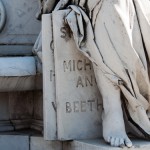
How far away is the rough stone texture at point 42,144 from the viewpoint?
3679 millimetres

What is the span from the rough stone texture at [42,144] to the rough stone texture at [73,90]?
7.5 inches

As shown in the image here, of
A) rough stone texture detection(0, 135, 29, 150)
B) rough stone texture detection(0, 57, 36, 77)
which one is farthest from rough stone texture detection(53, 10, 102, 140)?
rough stone texture detection(0, 135, 29, 150)

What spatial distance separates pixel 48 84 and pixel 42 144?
471 mm

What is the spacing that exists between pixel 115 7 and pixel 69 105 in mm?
694

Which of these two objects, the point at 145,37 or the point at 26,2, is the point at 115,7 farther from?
the point at 26,2

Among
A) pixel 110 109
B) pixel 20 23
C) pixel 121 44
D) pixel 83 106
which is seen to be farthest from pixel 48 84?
pixel 20 23

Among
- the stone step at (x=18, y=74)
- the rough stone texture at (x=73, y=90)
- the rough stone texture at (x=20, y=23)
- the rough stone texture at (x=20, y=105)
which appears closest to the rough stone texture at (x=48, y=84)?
the rough stone texture at (x=73, y=90)

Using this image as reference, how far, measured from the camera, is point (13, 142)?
12.8 feet

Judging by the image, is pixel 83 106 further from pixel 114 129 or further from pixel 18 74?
pixel 18 74

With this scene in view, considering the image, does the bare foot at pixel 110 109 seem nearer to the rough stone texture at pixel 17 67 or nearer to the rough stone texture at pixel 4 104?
the rough stone texture at pixel 17 67

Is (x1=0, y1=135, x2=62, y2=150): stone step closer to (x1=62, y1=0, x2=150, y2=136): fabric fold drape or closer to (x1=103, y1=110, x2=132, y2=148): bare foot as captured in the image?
(x1=103, y1=110, x2=132, y2=148): bare foot

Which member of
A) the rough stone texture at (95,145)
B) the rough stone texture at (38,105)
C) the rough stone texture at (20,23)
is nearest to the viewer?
the rough stone texture at (95,145)

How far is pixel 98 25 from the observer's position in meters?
3.43

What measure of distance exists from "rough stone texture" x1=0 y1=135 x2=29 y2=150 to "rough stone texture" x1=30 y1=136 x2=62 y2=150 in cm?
7
